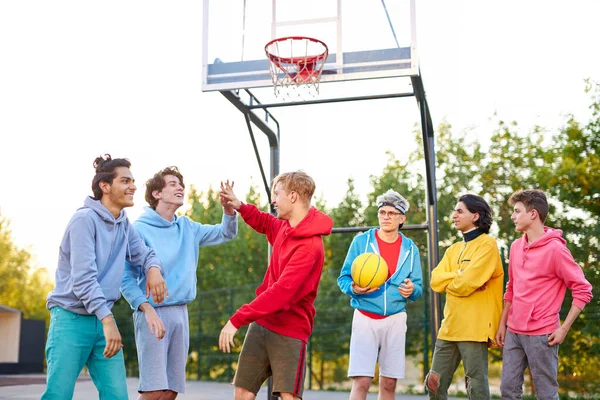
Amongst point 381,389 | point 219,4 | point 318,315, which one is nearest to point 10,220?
point 318,315

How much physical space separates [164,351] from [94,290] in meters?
0.93

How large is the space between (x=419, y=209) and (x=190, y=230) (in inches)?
510

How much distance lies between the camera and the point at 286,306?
3.50 meters

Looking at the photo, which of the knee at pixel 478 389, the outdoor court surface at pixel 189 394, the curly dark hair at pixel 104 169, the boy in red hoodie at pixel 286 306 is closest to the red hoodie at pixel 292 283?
the boy in red hoodie at pixel 286 306

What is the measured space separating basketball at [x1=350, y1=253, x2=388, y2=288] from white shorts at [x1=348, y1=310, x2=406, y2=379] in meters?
0.27

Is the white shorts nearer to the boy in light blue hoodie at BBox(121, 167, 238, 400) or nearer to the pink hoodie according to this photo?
the pink hoodie

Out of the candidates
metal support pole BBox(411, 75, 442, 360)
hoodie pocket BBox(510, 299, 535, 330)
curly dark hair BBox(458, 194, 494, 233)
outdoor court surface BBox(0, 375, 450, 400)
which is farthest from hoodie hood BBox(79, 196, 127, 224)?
outdoor court surface BBox(0, 375, 450, 400)

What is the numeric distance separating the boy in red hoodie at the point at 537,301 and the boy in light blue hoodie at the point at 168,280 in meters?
1.85

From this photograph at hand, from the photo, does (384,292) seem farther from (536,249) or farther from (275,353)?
(275,353)

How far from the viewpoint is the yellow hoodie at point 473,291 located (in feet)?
14.6

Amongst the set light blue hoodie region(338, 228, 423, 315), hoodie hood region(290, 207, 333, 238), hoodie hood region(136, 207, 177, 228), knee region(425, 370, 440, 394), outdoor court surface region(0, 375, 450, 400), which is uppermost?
hoodie hood region(136, 207, 177, 228)

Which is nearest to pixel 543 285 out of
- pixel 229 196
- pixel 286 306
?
pixel 286 306

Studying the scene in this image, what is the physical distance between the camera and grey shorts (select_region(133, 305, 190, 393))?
158 inches

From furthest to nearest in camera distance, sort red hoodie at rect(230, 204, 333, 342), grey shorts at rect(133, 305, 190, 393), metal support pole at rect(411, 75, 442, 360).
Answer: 1. metal support pole at rect(411, 75, 442, 360)
2. grey shorts at rect(133, 305, 190, 393)
3. red hoodie at rect(230, 204, 333, 342)
